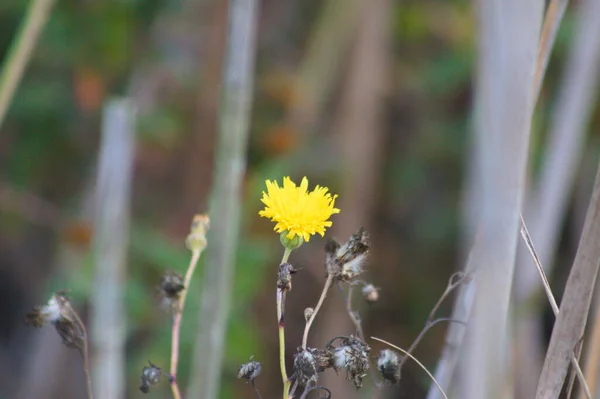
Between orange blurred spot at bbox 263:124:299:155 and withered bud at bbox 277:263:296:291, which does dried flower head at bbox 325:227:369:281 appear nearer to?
withered bud at bbox 277:263:296:291

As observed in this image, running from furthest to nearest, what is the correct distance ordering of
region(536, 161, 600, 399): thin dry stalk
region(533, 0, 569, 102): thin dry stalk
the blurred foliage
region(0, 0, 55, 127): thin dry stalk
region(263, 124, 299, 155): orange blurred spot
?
region(263, 124, 299, 155): orange blurred spot, the blurred foliage, region(0, 0, 55, 127): thin dry stalk, region(533, 0, 569, 102): thin dry stalk, region(536, 161, 600, 399): thin dry stalk

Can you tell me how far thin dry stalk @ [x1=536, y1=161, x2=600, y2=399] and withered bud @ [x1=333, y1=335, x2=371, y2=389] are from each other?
0.38 ft

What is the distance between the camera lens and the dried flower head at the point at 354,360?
18.6 inches

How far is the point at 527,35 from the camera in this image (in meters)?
0.42

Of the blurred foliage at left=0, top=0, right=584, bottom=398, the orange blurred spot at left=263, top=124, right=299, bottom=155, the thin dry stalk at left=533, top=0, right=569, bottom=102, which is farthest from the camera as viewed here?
the orange blurred spot at left=263, top=124, right=299, bottom=155

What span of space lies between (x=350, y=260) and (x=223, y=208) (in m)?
0.13

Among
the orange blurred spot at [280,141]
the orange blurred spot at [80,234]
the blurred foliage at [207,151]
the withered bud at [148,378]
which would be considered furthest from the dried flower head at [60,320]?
the orange blurred spot at [280,141]

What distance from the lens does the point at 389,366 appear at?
1.65ft

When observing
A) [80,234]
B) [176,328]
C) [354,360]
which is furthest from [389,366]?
[80,234]

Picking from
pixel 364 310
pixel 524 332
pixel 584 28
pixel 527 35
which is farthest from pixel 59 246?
pixel 527 35

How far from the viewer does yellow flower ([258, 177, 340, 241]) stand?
497 mm

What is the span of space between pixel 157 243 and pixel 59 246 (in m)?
0.24

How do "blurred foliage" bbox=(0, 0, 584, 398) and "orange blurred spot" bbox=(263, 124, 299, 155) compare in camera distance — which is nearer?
"blurred foliage" bbox=(0, 0, 584, 398)

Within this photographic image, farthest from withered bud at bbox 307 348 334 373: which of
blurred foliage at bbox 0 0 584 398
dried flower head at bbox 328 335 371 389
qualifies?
blurred foliage at bbox 0 0 584 398
